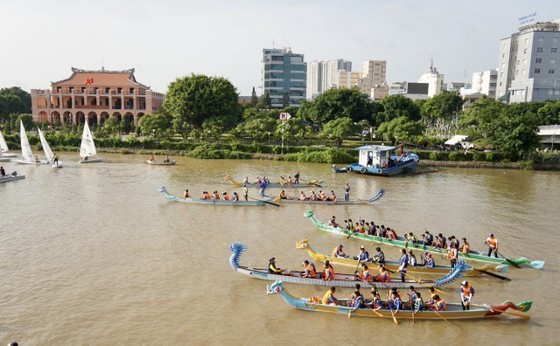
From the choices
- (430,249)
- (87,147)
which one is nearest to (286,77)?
(87,147)

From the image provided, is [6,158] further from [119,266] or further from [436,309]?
[436,309]

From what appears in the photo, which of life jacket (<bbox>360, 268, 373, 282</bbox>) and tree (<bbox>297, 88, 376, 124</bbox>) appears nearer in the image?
life jacket (<bbox>360, 268, 373, 282</bbox>)

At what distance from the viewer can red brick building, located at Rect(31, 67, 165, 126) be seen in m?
78.9

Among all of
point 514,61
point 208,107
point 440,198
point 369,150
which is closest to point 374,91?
point 514,61

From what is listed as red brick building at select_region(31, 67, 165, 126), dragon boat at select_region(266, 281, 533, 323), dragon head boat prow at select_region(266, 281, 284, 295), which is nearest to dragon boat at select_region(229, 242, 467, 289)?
dragon boat at select_region(266, 281, 533, 323)

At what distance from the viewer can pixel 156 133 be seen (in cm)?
5856

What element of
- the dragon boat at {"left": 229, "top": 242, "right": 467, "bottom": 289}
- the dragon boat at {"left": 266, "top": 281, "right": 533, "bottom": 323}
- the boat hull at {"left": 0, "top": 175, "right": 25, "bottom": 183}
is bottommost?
the dragon boat at {"left": 266, "top": 281, "right": 533, "bottom": 323}

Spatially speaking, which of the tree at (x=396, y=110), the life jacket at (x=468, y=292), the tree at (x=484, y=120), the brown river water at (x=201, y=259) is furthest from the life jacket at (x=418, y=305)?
the tree at (x=396, y=110)

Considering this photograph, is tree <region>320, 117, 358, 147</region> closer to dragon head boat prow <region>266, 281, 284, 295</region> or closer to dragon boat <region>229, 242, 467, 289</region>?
dragon boat <region>229, 242, 467, 289</region>

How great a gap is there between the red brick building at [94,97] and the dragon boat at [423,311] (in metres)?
70.5

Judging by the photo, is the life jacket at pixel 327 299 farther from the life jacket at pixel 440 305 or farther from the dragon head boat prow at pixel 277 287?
the life jacket at pixel 440 305

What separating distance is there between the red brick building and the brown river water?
143ft

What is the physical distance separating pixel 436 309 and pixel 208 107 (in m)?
53.7

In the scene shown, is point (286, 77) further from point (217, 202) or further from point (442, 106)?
point (217, 202)
